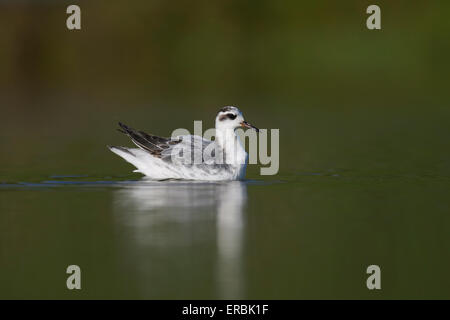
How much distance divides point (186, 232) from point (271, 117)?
19.7m

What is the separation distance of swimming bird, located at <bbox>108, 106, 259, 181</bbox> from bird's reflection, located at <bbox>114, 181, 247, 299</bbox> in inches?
13.6

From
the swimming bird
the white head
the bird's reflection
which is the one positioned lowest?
the bird's reflection

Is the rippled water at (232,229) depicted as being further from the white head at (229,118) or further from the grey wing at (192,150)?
the white head at (229,118)

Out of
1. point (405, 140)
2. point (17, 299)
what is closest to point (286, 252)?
point (17, 299)

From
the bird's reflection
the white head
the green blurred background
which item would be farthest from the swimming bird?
the green blurred background

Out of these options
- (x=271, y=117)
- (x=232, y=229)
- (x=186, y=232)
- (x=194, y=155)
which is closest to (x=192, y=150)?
(x=194, y=155)

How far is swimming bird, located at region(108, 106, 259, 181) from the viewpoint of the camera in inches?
809

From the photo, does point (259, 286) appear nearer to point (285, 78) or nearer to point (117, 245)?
point (117, 245)

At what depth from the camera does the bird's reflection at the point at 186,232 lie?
12.7 metres

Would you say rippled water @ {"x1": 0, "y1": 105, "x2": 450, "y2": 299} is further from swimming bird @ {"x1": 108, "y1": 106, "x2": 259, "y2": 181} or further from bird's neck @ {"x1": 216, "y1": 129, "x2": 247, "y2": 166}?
bird's neck @ {"x1": 216, "y1": 129, "x2": 247, "y2": 166}

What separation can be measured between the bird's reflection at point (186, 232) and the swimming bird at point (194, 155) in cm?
34

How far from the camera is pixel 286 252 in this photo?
14.0 m

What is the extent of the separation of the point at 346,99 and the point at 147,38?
17620 millimetres

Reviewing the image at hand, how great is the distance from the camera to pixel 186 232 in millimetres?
15266
